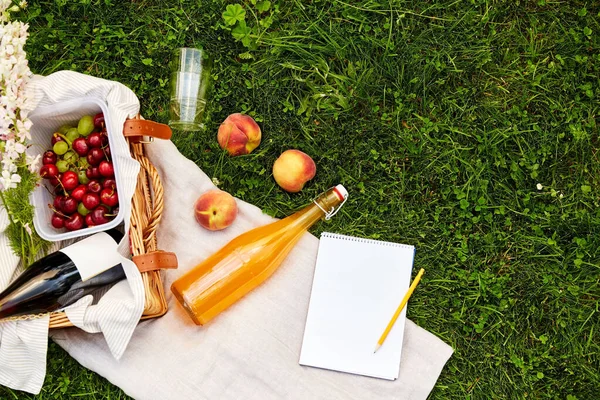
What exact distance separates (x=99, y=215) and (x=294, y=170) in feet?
2.25

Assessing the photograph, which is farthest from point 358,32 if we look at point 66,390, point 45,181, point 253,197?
point 66,390

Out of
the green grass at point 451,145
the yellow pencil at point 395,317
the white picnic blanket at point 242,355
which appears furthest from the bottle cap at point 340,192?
the yellow pencil at point 395,317

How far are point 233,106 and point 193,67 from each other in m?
0.21

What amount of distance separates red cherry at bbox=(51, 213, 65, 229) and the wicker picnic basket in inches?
9.8

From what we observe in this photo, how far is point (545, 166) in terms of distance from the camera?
219 cm

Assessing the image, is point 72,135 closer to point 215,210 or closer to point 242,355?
point 215,210

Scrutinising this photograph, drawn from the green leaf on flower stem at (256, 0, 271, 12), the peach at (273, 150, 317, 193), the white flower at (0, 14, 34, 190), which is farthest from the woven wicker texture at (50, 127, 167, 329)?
the green leaf on flower stem at (256, 0, 271, 12)

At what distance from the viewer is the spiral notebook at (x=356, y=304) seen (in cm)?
203

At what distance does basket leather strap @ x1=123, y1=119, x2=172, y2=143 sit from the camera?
1.90m

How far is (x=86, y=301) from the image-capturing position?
1855 mm

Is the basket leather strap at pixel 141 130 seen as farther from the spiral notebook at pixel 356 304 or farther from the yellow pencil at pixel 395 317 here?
the yellow pencil at pixel 395 317

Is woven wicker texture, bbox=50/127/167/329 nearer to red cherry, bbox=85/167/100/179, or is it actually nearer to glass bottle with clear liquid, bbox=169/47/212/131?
red cherry, bbox=85/167/100/179

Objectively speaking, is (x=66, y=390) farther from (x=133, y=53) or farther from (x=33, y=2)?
(x=33, y=2)

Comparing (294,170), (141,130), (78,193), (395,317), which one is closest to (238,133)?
(294,170)
